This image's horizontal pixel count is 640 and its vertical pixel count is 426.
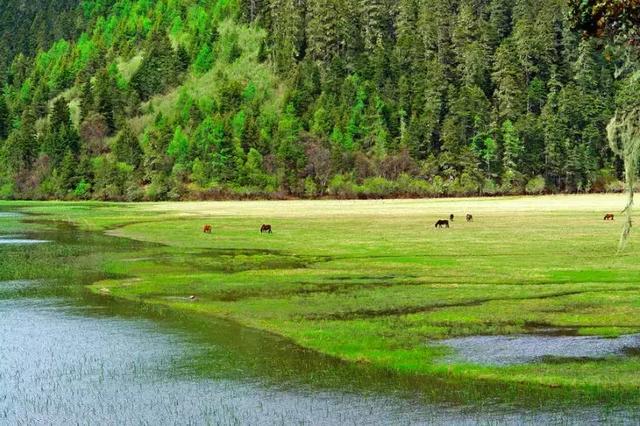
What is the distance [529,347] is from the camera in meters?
26.0

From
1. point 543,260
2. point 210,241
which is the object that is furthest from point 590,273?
point 210,241

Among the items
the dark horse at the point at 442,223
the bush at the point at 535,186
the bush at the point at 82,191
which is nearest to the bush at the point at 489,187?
the bush at the point at 535,186

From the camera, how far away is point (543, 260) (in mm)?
48969

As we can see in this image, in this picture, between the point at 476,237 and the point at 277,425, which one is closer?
the point at 277,425

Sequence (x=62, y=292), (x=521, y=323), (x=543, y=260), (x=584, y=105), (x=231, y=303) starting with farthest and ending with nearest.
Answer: (x=584, y=105)
(x=543, y=260)
(x=62, y=292)
(x=231, y=303)
(x=521, y=323)

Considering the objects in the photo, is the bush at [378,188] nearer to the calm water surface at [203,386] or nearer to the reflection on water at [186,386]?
the calm water surface at [203,386]

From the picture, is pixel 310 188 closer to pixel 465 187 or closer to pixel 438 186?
pixel 438 186

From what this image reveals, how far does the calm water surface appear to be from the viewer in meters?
19.3

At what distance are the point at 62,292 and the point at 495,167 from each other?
160735 mm

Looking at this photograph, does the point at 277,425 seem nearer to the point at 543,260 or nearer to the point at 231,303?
the point at 231,303

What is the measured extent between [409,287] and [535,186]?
150985mm

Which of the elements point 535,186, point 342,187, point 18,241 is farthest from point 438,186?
point 18,241

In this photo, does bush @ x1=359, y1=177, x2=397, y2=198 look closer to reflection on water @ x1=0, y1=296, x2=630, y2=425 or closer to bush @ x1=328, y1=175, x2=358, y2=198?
bush @ x1=328, y1=175, x2=358, y2=198

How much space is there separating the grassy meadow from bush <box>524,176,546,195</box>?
105 meters
